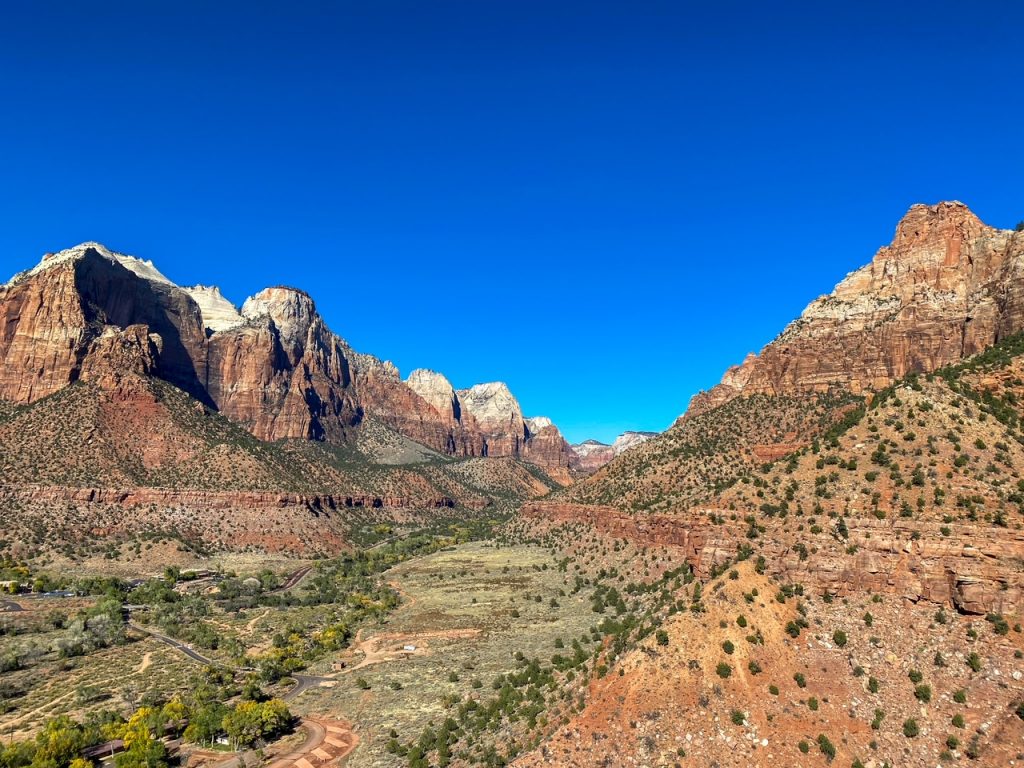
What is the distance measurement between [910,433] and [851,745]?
17651 mm

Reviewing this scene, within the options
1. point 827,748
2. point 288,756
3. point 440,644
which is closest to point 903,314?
point 440,644

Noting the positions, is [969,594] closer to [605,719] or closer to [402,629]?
[605,719]

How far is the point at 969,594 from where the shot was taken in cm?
2638

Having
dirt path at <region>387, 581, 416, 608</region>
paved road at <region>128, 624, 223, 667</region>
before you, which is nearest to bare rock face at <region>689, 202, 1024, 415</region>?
dirt path at <region>387, 581, 416, 608</region>

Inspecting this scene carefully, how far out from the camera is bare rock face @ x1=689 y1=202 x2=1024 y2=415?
91.0 meters

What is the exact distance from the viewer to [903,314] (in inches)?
3971

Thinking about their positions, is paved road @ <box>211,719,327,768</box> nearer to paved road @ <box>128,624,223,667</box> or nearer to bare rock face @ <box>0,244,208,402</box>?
paved road @ <box>128,624,223,667</box>

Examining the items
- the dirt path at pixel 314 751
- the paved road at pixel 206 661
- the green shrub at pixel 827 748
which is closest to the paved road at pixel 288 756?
the dirt path at pixel 314 751

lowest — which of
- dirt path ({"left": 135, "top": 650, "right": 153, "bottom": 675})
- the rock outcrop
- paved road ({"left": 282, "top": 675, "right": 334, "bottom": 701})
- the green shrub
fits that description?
paved road ({"left": 282, "top": 675, "right": 334, "bottom": 701})

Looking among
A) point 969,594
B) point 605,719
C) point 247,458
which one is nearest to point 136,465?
point 247,458

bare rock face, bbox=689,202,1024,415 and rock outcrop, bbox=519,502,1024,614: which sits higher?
bare rock face, bbox=689,202,1024,415

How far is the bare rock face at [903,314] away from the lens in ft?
299

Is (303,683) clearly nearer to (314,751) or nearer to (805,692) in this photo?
(314,751)

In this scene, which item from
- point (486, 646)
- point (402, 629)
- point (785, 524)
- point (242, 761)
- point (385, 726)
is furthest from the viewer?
point (402, 629)
